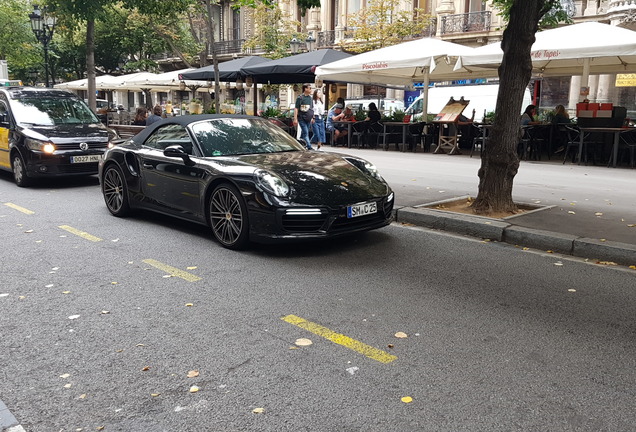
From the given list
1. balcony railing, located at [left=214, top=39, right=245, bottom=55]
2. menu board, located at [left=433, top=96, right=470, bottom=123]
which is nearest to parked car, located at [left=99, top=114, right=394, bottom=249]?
menu board, located at [left=433, top=96, right=470, bottom=123]

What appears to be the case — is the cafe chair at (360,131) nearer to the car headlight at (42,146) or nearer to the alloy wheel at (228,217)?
the car headlight at (42,146)

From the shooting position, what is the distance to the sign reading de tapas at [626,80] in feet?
85.7

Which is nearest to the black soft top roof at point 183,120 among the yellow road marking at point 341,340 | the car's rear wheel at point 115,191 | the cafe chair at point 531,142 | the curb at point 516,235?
the car's rear wheel at point 115,191

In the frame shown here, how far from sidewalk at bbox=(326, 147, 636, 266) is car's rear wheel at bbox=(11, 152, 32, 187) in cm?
668

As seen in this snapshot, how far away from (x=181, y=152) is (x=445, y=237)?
3.24 m

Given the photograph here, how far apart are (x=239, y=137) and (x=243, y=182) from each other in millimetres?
1285

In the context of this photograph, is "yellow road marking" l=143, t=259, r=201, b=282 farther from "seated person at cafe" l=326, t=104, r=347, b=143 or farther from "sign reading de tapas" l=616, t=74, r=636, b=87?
"sign reading de tapas" l=616, t=74, r=636, b=87

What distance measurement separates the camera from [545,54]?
44.1ft

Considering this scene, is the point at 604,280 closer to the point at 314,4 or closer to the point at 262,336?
the point at 262,336

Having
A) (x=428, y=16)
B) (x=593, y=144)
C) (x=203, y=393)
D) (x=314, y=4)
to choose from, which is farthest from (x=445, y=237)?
(x=428, y=16)

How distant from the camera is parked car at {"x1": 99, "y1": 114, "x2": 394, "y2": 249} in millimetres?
5938

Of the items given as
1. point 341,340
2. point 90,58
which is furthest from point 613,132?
point 90,58

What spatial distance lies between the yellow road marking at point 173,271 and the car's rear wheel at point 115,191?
234 centimetres

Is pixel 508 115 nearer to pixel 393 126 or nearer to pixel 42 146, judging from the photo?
pixel 42 146
